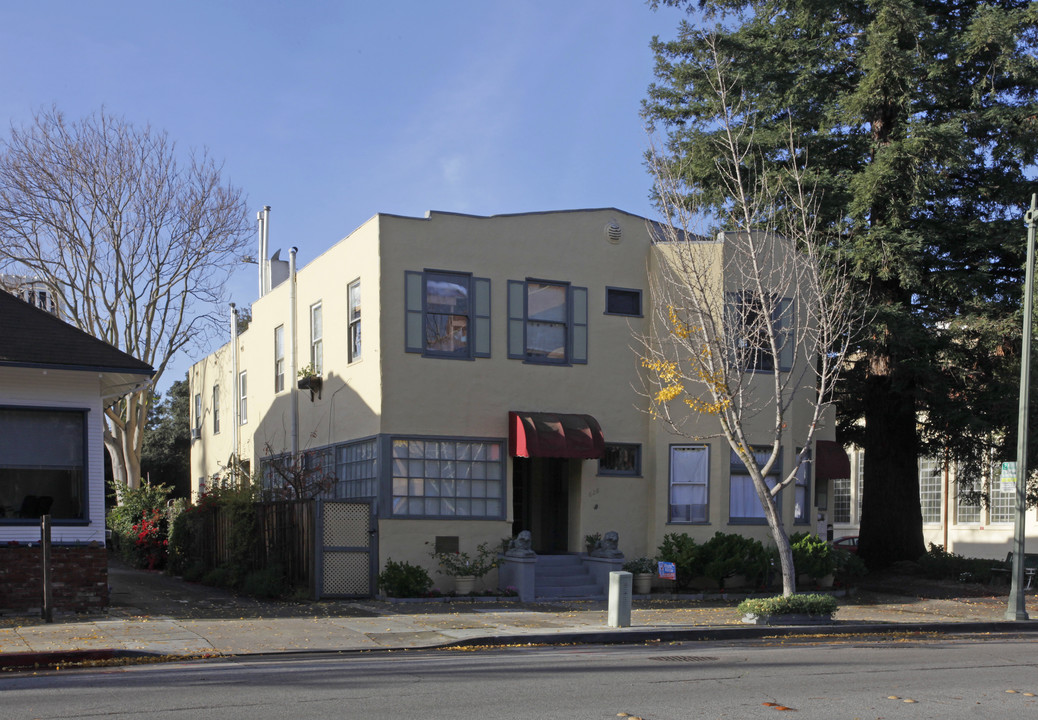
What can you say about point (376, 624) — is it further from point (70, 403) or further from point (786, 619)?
point (786, 619)

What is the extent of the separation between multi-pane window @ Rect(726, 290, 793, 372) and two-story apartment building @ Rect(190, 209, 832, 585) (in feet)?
4.77

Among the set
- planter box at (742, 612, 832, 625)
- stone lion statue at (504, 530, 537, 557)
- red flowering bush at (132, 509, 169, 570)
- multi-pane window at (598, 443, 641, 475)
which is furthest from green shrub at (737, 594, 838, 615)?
red flowering bush at (132, 509, 169, 570)

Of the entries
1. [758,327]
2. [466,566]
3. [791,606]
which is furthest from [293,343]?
[791,606]

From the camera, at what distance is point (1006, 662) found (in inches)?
505

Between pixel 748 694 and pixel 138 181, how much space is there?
27.3 meters

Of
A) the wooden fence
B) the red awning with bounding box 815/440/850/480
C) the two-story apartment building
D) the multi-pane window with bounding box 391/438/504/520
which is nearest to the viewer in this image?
the wooden fence

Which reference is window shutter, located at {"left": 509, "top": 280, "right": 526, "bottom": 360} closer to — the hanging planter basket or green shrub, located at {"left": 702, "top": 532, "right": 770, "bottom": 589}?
the hanging planter basket

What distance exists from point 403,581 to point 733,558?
21.4 ft

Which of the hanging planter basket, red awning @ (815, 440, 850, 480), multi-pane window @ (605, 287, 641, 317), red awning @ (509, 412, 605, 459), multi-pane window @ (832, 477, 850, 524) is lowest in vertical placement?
multi-pane window @ (832, 477, 850, 524)

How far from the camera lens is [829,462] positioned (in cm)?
2348

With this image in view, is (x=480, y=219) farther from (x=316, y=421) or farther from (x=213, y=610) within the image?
(x=213, y=610)

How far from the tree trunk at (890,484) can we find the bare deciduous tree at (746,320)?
6.77ft

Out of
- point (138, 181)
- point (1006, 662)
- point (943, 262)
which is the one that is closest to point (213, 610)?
point (1006, 662)

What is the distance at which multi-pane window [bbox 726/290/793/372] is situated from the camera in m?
17.8
